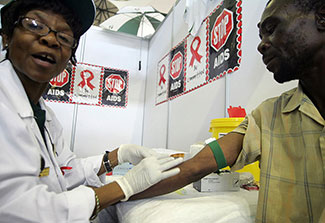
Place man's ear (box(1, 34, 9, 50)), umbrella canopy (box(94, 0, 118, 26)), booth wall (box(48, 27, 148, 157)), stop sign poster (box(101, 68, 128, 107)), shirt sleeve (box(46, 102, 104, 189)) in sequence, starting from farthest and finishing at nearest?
stop sign poster (box(101, 68, 128, 107)) → booth wall (box(48, 27, 148, 157)) → umbrella canopy (box(94, 0, 118, 26)) → shirt sleeve (box(46, 102, 104, 189)) → man's ear (box(1, 34, 9, 50))

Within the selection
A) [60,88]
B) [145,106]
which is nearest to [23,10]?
[60,88]

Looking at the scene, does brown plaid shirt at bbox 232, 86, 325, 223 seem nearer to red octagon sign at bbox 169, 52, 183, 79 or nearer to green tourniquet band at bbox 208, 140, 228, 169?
green tourniquet band at bbox 208, 140, 228, 169

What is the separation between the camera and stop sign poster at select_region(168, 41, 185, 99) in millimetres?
2201

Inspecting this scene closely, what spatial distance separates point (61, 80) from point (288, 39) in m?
3.22

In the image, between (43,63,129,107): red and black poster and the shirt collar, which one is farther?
(43,63,129,107): red and black poster

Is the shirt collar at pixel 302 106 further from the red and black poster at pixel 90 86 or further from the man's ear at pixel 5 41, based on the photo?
the red and black poster at pixel 90 86

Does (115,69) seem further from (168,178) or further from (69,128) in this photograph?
(168,178)

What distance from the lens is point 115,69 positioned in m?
3.38

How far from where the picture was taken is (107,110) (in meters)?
3.26

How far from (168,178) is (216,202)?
20cm

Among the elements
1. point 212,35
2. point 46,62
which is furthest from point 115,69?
point 46,62

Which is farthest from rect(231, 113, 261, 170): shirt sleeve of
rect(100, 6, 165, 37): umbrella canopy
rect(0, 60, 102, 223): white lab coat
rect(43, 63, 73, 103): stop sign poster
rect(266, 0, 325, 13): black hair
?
rect(43, 63, 73, 103): stop sign poster

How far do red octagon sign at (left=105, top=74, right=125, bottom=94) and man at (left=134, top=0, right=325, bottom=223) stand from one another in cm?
282

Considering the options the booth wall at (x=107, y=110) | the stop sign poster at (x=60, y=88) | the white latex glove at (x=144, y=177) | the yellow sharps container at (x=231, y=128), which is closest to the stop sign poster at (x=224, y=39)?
the yellow sharps container at (x=231, y=128)
